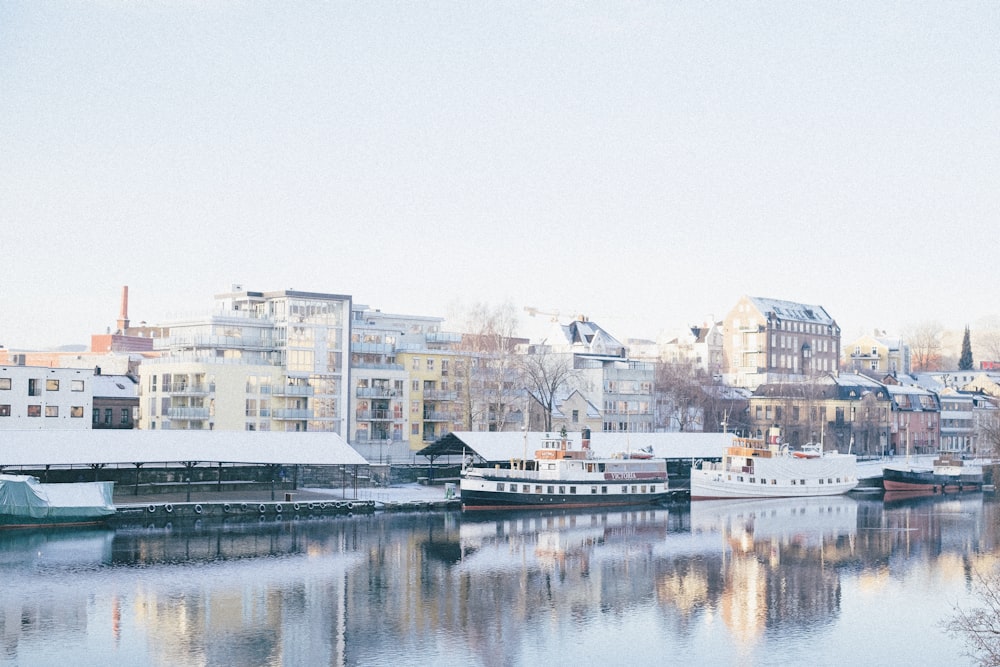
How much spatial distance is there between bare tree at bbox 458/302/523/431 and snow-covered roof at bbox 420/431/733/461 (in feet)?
19.1

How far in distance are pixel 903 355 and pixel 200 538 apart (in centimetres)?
14183

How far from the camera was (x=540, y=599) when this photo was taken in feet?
142

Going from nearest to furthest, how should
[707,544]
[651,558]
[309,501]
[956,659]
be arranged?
[956,659] → [651,558] → [707,544] → [309,501]

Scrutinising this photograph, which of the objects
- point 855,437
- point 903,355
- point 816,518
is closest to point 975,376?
point 903,355

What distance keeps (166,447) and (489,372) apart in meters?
30.9

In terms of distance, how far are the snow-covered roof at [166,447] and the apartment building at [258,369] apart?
13.8 metres

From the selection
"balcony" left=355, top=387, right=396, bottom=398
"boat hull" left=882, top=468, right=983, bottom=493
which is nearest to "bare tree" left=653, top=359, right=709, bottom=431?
"boat hull" left=882, top=468, right=983, bottom=493

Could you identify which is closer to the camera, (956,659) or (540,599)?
(956,659)

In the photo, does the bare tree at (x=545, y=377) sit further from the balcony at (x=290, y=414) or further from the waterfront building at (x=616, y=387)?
the balcony at (x=290, y=414)

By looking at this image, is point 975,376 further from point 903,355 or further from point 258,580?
point 258,580

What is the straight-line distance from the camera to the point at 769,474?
3398 inches

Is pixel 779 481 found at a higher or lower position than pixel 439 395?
lower

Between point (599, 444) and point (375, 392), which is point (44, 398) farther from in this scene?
point (599, 444)

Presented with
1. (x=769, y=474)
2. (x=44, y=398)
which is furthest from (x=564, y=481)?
(x=44, y=398)
